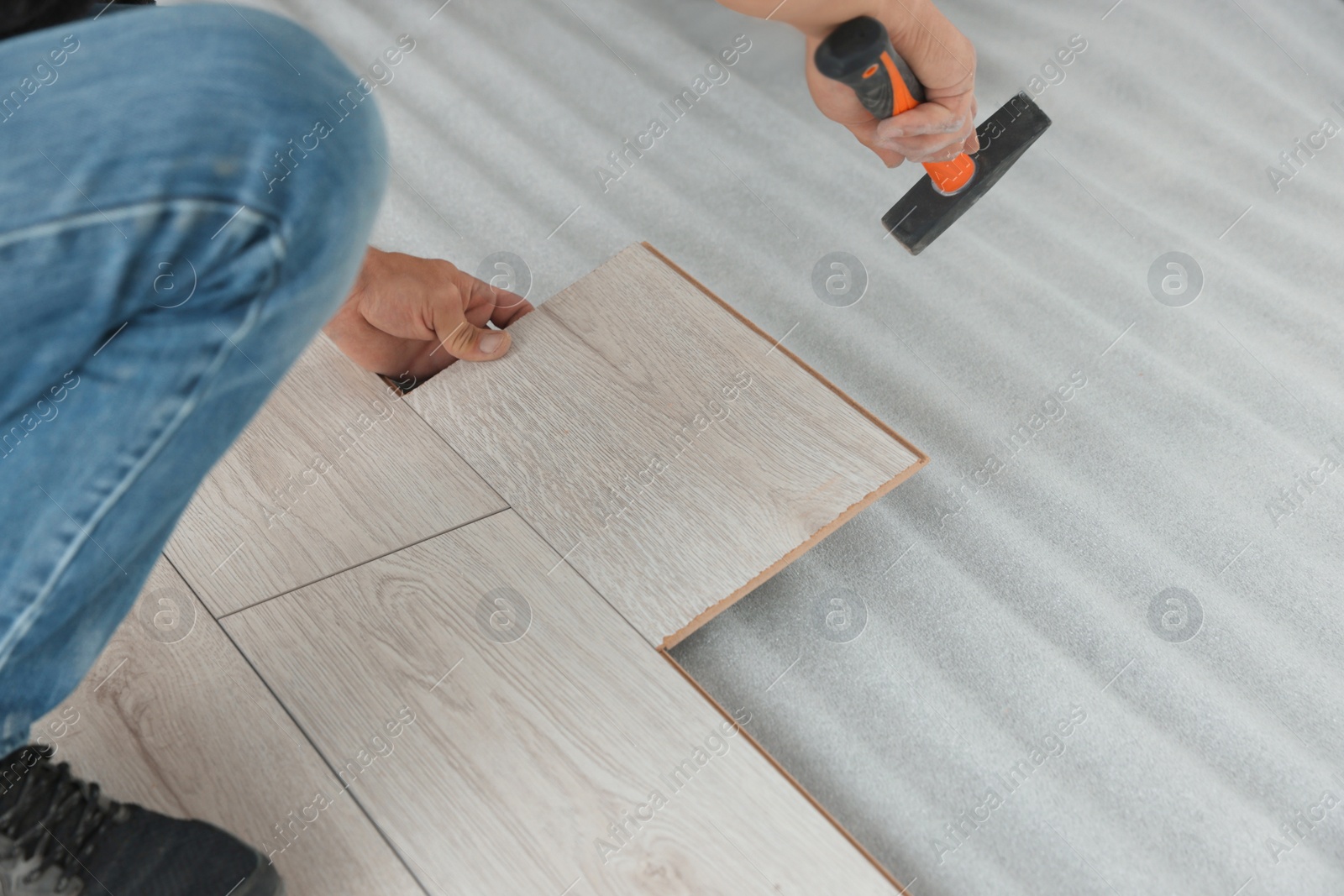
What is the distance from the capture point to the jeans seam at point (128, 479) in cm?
51

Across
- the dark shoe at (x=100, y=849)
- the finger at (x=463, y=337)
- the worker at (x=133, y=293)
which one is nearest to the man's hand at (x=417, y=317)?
the finger at (x=463, y=337)

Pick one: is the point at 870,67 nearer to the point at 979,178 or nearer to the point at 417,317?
the point at 979,178

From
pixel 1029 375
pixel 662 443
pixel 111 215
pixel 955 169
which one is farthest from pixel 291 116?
pixel 1029 375

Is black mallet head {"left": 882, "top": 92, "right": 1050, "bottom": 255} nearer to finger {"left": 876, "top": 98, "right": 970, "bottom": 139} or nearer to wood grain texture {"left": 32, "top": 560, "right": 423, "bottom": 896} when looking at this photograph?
finger {"left": 876, "top": 98, "right": 970, "bottom": 139}

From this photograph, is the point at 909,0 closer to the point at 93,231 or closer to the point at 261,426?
the point at 93,231

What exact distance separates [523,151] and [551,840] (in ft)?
3.70

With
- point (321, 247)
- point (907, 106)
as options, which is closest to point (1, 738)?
point (321, 247)

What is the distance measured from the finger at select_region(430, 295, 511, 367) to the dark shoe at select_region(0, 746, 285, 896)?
567 millimetres

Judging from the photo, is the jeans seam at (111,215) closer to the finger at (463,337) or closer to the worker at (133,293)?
the worker at (133,293)

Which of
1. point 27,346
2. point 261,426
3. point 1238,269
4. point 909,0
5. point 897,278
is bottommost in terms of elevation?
point 261,426

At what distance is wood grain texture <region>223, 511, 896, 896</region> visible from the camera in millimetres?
725

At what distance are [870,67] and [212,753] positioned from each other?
2.59 ft

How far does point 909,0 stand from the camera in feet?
2.57

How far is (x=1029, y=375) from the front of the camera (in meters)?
1.18
